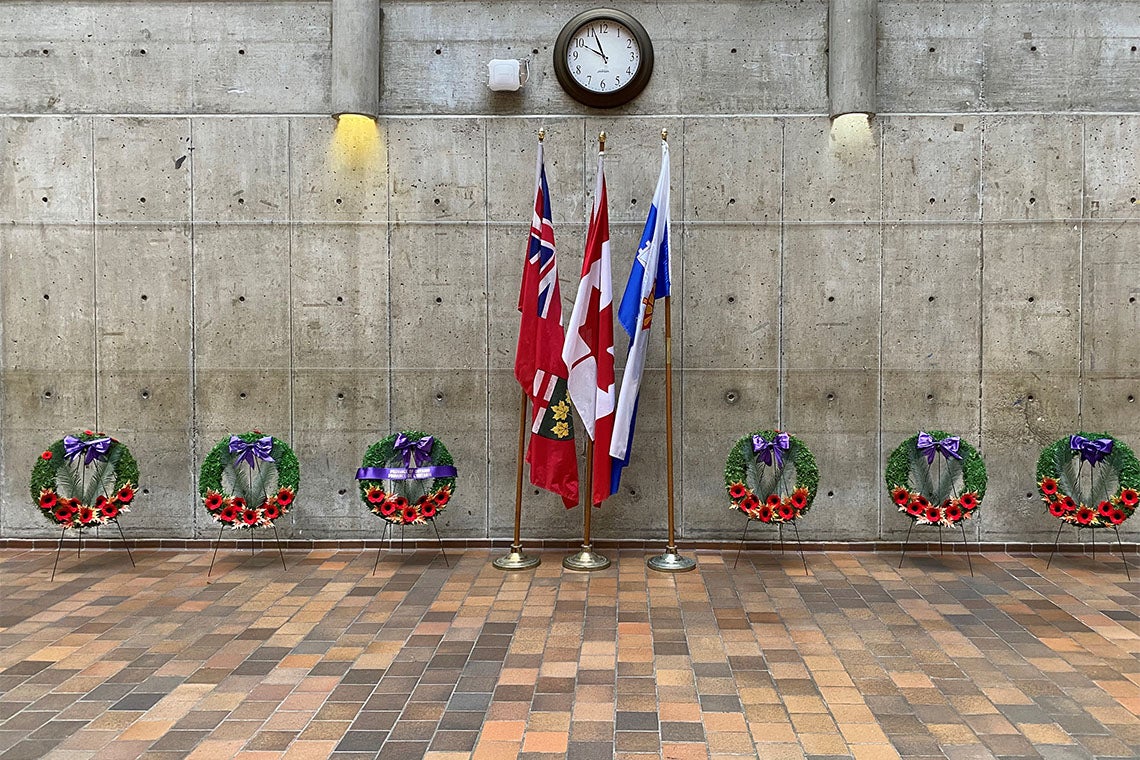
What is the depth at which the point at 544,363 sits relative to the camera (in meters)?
5.65

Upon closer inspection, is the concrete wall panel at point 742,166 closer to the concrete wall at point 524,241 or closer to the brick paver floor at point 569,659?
the concrete wall at point 524,241

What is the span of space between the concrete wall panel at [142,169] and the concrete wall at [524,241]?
0.07 ft

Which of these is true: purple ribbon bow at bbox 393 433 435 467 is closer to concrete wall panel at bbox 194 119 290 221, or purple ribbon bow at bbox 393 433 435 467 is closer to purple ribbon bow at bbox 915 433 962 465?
concrete wall panel at bbox 194 119 290 221

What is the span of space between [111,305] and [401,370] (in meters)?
2.16

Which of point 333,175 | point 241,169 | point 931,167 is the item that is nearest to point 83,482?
point 241,169

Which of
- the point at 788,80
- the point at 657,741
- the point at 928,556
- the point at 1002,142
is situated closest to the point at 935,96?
the point at 1002,142

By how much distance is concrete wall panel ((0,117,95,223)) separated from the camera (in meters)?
6.12

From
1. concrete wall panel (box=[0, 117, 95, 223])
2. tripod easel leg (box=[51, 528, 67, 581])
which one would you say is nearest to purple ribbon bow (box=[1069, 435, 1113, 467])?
tripod easel leg (box=[51, 528, 67, 581])

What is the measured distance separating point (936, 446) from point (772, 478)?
1096 mm

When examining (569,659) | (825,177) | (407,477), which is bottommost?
(569,659)

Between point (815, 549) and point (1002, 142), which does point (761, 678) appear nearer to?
point (815, 549)

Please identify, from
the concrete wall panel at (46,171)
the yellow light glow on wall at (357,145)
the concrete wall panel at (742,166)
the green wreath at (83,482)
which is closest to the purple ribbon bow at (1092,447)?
the concrete wall panel at (742,166)

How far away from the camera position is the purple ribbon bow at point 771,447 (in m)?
5.65

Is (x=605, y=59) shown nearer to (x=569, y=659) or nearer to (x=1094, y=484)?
(x=569, y=659)
